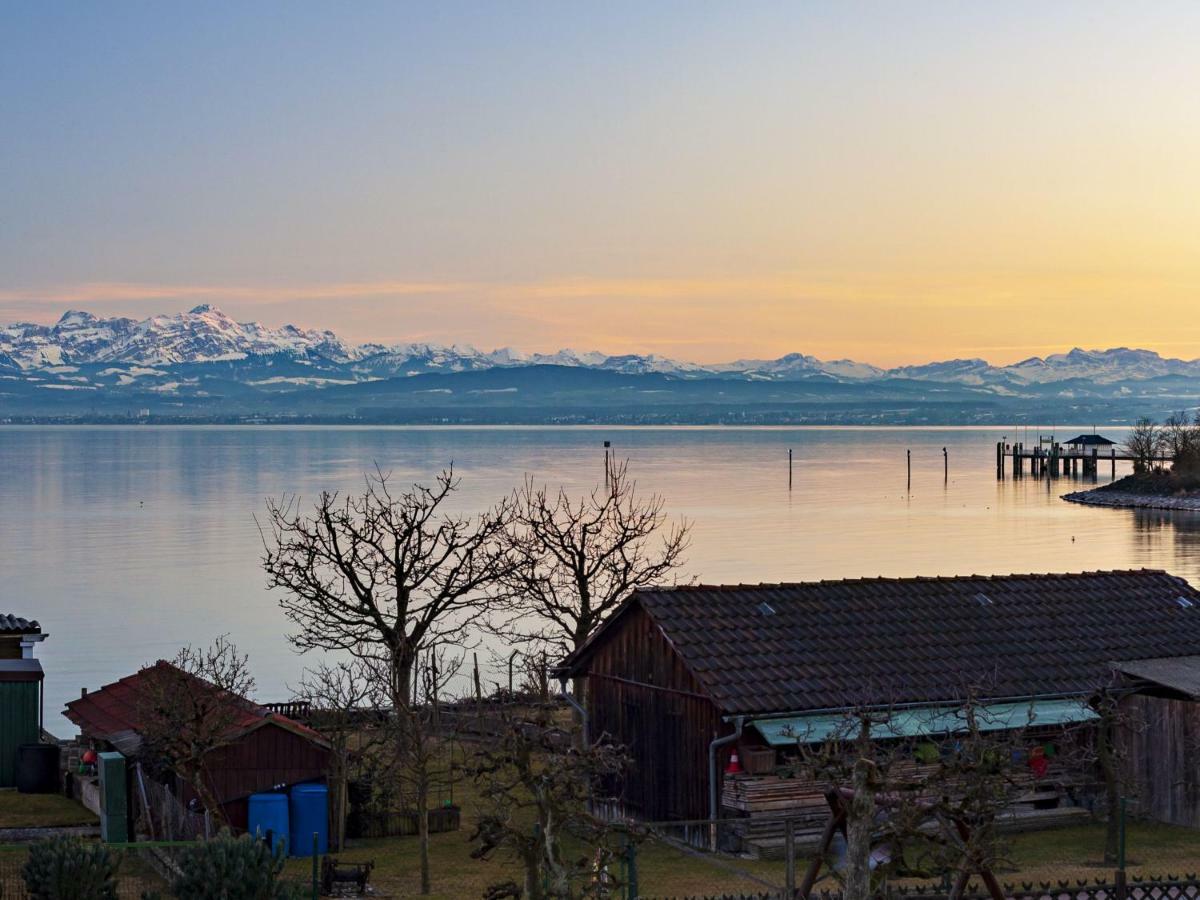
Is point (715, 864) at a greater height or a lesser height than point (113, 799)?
lesser

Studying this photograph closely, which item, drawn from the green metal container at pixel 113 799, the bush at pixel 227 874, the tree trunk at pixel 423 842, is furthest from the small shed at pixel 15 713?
the bush at pixel 227 874

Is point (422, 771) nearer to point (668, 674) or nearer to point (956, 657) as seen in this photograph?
point (668, 674)

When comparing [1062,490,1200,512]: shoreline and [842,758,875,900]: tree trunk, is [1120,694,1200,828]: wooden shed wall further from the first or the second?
[1062,490,1200,512]: shoreline

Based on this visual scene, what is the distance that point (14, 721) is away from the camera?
28266 mm

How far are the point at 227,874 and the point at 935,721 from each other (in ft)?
36.8

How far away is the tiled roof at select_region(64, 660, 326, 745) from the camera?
925 inches

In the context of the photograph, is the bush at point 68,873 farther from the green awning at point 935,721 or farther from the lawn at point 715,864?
the green awning at point 935,721

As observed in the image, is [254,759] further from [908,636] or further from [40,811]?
[908,636]

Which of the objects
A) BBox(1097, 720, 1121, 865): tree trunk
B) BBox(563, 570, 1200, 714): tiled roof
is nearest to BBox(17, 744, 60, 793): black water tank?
BBox(563, 570, 1200, 714): tiled roof

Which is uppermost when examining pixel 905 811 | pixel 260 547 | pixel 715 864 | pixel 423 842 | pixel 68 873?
pixel 905 811

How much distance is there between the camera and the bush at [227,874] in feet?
50.5

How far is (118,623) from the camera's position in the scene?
62.6 meters

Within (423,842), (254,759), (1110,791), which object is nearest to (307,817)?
(254,759)

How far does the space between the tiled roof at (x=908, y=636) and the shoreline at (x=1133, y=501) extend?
103880 mm
